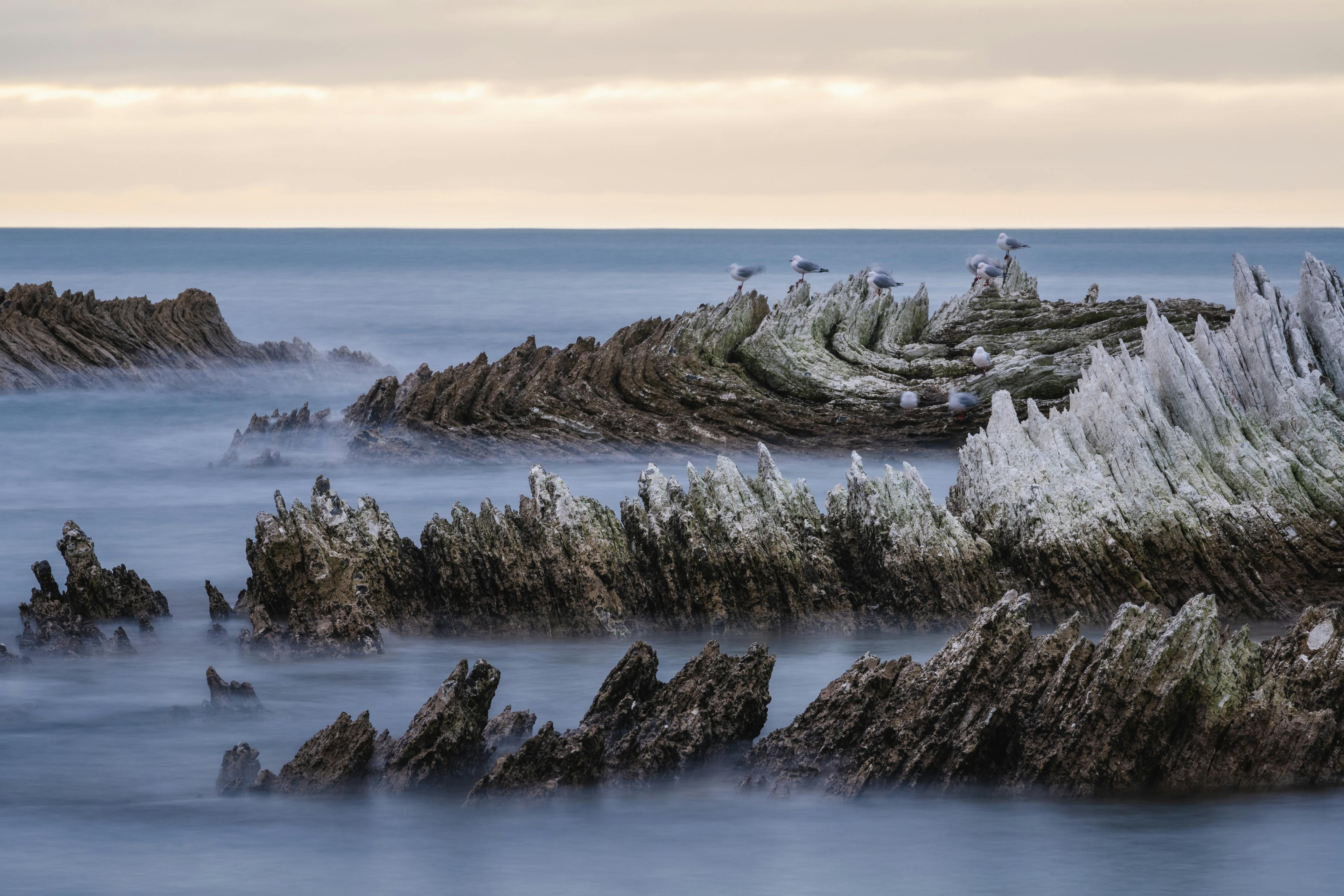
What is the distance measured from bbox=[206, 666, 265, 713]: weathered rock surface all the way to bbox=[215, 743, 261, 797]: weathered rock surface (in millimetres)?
1305

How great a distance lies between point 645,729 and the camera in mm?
8164

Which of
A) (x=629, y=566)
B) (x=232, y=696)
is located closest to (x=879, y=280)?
(x=629, y=566)

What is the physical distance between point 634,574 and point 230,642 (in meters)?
3.12

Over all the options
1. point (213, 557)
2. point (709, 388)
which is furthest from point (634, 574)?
point (709, 388)

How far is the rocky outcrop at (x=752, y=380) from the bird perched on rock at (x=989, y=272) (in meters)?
0.81

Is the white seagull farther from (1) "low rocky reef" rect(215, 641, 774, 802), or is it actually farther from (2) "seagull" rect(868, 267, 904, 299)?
(1) "low rocky reef" rect(215, 641, 774, 802)

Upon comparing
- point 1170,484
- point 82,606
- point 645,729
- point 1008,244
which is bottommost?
point 645,729

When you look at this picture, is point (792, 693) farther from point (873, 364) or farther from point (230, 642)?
point (873, 364)

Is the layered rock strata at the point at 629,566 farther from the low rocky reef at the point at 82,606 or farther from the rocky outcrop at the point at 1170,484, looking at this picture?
the low rocky reef at the point at 82,606

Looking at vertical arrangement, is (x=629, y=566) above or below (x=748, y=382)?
below

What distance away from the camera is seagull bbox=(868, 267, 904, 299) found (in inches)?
872

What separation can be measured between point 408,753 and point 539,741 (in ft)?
2.36

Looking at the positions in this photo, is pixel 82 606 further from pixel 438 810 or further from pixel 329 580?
pixel 438 810

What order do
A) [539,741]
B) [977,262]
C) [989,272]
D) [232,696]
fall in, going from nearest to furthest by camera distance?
[539,741] → [232,696] → [989,272] → [977,262]
